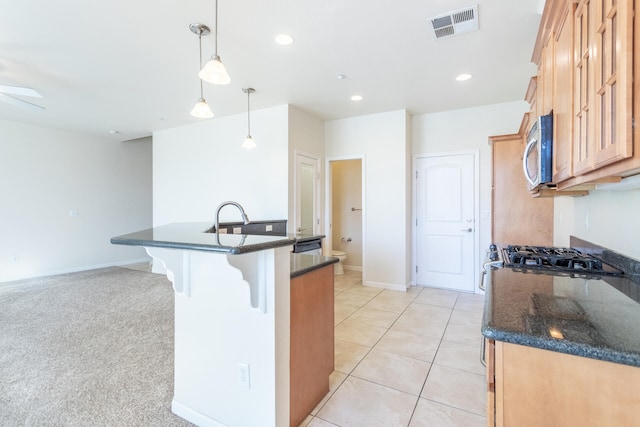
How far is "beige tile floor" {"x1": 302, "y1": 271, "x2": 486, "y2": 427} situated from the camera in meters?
1.77

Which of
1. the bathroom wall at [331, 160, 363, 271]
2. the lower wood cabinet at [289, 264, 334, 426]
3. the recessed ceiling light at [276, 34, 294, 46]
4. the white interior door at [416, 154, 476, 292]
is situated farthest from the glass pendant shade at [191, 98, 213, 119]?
the bathroom wall at [331, 160, 363, 271]

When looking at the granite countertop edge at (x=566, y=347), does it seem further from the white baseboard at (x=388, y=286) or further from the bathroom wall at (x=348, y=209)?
Answer: the bathroom wall at (x=348, y=209)

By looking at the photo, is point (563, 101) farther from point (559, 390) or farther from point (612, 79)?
point (559, 390)

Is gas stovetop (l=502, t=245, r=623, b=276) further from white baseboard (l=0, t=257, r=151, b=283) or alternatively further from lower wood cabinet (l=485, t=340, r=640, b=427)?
white baseboard (l=0, t=257, r=151, b=283)

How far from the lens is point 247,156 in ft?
15.2

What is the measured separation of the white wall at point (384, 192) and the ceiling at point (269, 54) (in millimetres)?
329

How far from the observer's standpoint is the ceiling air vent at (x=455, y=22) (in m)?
2.24

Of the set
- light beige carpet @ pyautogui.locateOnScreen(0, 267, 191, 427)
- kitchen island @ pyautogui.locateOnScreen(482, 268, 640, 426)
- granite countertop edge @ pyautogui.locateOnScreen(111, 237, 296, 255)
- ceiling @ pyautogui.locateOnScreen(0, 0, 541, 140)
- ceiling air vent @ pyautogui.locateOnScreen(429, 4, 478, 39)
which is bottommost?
light beige carpet @ pyautogui.locateOnScreen(0, 267, 191, 427)

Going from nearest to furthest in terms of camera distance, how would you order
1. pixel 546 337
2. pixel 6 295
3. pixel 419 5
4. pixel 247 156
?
pixel 546 337 → pixel 419 5 → pixel 6 295 → pixel 247 156

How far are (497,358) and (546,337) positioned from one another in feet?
0.47

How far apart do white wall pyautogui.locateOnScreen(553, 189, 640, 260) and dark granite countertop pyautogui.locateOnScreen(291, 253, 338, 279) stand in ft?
5.11

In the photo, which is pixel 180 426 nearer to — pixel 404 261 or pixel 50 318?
pixel 50 318

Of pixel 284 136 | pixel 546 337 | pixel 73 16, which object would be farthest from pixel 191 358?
pixel 284 136

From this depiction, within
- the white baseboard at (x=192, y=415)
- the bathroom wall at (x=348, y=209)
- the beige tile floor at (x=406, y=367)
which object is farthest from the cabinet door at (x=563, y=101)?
the bathroom wall at (x=348, y=209)
